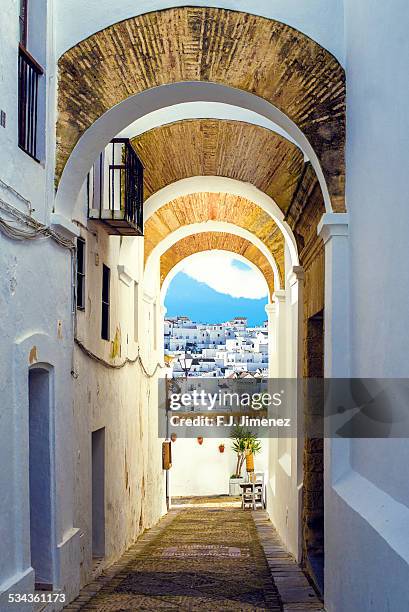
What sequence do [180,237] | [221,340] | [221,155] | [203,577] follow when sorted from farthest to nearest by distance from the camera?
[221,340] < [180,237] < [221,155] < [203,577]

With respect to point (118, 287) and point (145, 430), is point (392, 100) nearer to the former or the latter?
point (118, 287)

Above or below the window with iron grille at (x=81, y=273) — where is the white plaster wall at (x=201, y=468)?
below

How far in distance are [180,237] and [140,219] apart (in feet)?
16.6

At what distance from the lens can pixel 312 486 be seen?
8.78 m

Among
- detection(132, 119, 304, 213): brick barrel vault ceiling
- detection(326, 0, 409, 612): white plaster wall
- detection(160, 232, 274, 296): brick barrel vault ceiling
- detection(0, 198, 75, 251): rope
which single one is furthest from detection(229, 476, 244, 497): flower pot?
detection(0, 198, 75, 251): rope

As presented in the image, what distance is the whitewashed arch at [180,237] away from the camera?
45.2ft

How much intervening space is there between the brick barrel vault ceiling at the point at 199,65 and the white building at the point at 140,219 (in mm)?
12

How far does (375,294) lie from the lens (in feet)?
16.6

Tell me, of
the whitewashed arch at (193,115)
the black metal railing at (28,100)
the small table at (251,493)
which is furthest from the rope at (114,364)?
the small table at (251,493)

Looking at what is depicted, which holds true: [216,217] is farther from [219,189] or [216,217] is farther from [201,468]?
[201,468]

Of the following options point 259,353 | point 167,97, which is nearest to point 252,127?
point 167,97

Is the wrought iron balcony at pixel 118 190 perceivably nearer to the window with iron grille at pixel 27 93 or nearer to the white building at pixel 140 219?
the white building at pixel 140 219

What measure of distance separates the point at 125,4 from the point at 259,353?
5265 cm

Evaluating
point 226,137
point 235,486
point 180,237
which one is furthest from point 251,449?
point 226,137
